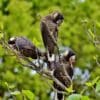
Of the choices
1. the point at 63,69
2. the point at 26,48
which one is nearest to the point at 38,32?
the point at 63,69

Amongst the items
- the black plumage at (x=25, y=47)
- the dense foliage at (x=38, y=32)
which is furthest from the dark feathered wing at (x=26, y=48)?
the dense foliage at (x=38, y=32)

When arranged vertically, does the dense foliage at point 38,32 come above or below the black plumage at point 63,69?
below

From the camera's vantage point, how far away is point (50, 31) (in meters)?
2.95

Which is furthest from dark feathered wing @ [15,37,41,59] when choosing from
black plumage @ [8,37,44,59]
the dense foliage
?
the dense foliage

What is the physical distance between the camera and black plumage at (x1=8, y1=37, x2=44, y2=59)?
9.50 ft

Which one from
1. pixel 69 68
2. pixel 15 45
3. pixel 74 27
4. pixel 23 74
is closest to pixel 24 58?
pixel 15 45

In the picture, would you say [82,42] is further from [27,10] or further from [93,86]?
[93,86]

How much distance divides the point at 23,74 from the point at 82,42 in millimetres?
1967

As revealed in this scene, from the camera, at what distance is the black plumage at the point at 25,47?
114 inches

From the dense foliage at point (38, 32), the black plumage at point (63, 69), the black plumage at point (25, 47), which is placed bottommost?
the dense foliage at point (38, 32)

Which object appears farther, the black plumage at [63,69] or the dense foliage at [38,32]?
the dense foliage at [38,32]

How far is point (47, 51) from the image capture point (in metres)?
2.93

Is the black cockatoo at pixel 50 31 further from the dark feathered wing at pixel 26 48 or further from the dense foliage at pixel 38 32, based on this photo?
the dense foliage at pixel 38 32

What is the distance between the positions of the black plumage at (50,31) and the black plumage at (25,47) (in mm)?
62
